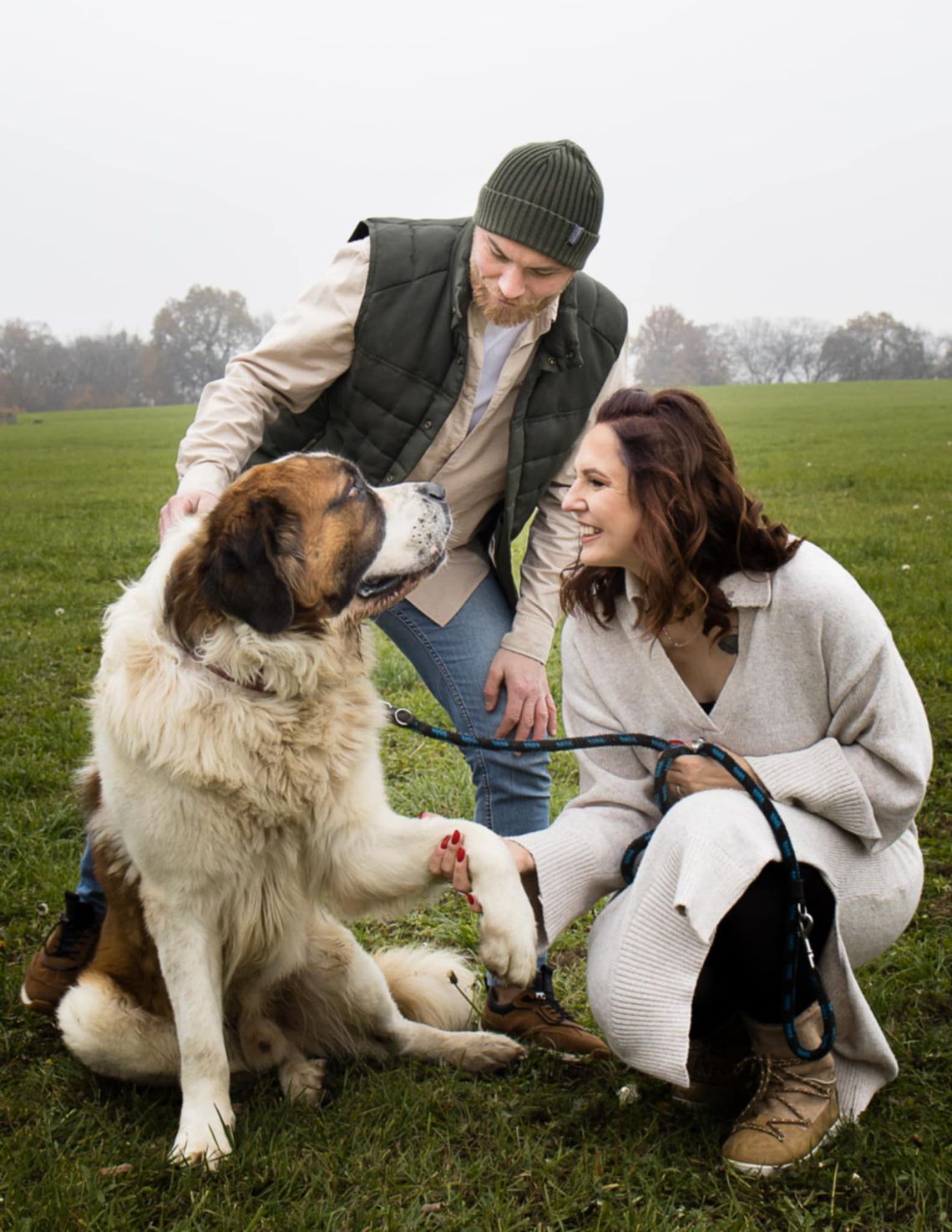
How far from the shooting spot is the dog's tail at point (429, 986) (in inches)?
129

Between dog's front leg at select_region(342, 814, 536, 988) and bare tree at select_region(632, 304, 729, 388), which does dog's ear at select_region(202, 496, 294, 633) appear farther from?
bare tree at select_region(632, 304, 729, 388)

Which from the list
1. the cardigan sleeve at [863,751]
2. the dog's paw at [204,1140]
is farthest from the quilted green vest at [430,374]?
the dog's paw at [204,1140]

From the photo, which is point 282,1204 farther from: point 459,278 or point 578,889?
Answer: point 459,278

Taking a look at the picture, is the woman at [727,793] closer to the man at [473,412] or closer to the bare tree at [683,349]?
the man at [473,412]

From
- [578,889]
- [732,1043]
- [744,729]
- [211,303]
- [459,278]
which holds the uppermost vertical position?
[459,278]

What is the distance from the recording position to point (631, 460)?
2.79 metres

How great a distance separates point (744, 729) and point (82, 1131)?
1.92 metres

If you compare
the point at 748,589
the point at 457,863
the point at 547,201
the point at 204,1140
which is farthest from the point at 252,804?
the point at 547,201

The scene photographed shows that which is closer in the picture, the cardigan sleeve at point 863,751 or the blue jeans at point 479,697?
the cardigan sleeve at point 863,751

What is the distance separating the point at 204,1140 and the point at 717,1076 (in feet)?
4.18

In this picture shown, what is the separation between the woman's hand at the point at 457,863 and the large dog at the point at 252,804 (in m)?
0.03

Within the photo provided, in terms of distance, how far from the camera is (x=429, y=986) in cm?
328

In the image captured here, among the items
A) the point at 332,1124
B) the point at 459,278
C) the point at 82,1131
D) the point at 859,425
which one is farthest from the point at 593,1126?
the point at 859,425

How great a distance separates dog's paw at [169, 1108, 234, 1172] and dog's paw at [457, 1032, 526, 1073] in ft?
2.15
